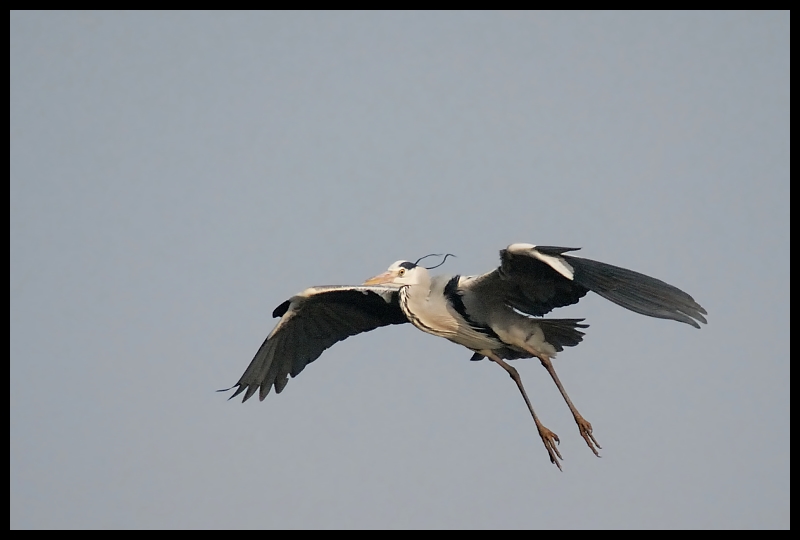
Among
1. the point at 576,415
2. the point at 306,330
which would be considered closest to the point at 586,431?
the point at 576,415

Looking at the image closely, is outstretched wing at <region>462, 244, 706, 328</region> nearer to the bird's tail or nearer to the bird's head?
the bird's tail

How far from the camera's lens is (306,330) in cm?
1080

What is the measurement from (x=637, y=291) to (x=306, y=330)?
3.83 meters

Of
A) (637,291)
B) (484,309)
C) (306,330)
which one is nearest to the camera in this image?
(637,291)

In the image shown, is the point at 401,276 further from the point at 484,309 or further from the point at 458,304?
the point at 484,309

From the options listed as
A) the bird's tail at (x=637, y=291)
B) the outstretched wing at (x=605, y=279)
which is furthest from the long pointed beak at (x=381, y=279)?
the bird's tail at (x=637, y=291)

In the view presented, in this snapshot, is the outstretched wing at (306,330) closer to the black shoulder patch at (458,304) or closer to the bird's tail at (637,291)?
the black shoulder patch at (458,304)

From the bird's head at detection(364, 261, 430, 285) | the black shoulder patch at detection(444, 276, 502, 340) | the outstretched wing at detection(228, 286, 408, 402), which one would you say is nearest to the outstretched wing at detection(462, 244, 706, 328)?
the black shoulder patch at detection(444, 276, 502, 340)

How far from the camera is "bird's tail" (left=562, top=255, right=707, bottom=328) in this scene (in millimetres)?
8133

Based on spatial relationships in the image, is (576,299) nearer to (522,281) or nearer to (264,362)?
(522,281)

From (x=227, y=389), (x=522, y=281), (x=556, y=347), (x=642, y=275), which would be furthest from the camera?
(x=227, y=389)

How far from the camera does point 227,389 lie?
34.6ft
